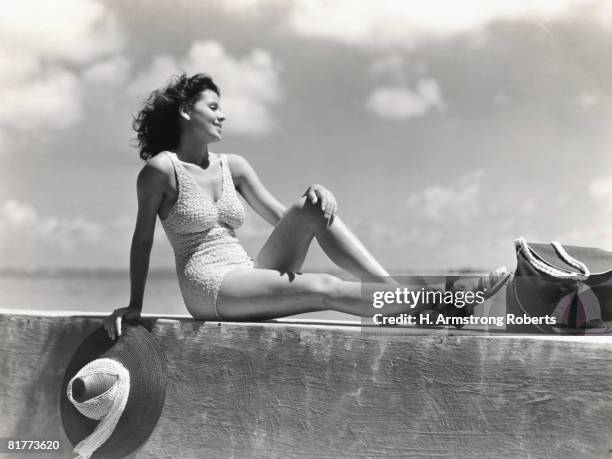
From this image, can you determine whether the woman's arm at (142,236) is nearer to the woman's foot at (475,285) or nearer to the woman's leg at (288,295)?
the woman's leg at (288,295)

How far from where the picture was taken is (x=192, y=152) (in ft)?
10.8

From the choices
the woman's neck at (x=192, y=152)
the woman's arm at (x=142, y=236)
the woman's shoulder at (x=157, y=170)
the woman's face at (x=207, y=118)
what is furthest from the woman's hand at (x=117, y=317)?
the woman's face at (x=207, y=118)

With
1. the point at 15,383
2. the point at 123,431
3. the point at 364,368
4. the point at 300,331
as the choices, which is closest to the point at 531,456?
the point at 364,368

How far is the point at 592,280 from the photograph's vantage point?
263cm

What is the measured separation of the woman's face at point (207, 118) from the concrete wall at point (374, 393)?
2.83ft

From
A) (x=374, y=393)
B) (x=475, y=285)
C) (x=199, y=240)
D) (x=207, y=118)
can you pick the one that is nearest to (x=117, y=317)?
(x=199, y=240)

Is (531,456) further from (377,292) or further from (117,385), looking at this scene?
(117,385)

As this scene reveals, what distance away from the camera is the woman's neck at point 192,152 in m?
3.28

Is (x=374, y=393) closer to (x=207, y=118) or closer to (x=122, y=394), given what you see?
(x=122, y=394)

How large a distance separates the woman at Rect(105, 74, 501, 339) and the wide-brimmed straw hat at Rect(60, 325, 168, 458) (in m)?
0.12

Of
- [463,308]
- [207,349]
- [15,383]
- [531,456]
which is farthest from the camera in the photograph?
[15,383]

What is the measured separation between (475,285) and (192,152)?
56.1 inches

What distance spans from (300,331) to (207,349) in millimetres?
406

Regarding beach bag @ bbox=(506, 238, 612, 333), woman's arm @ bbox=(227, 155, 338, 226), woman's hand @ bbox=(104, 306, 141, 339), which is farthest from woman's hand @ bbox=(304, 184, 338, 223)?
woman's hand @ bbox=(104, 306, 141, 339)
